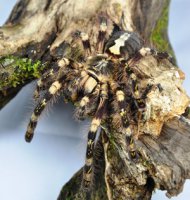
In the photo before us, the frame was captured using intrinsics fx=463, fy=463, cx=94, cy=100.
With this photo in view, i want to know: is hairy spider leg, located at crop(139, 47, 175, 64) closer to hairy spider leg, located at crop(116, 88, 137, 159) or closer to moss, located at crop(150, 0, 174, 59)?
hairy spider leg, located at crop(116, 88, 137, 159)

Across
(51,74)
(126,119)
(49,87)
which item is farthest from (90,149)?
(51,74)

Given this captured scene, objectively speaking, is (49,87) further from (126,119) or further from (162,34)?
(162,34)

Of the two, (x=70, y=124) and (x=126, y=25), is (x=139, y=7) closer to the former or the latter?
(x=126, y=25)

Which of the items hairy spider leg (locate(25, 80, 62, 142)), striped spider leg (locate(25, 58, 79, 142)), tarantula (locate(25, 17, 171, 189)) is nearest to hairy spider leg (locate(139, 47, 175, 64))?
tarantula (locate(25, 17, 171, 189))

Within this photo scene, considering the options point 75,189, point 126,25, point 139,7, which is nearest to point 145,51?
point 126,25

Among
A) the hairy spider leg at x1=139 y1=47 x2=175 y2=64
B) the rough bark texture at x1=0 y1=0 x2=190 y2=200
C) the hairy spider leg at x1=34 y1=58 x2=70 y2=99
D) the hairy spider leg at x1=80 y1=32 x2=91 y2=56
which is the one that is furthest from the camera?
the hairy spider leg at x1=80 y1=32 x2=91 y2=56

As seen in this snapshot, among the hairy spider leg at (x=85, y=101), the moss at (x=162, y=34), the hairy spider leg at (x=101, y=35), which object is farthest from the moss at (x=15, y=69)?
the moss at (x=162, y=34)

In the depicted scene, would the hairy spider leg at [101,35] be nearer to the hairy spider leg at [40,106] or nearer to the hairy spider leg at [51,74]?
the hairy spider leg at [51,74]

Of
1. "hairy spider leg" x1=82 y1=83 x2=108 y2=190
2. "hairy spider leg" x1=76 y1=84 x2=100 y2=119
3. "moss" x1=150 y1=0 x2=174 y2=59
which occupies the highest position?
"moss" x1=150 y1=0 x2=174 y2=59
